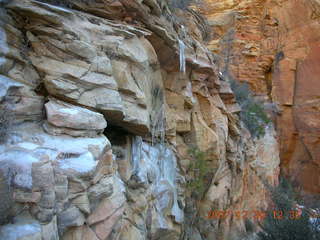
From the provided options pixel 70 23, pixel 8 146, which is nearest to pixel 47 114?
pixel 8 146

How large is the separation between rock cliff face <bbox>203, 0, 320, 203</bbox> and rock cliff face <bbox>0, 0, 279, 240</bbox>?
21.7 ft

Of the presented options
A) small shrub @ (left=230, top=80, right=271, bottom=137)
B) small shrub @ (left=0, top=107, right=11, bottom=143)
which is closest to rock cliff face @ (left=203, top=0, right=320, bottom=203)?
small shrub @ (left=230, top=80, right=271, bottom=137)

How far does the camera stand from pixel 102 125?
292 centimetres

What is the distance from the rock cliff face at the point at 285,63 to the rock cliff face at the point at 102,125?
6613 millimetres

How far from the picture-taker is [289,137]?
12609 millimetres

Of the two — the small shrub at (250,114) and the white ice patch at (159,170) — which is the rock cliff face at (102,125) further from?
the small shrub at (250,114)

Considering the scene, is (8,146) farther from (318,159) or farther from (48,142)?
(318,159)

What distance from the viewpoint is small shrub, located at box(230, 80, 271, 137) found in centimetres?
938

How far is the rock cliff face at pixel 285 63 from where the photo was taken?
39.1ft

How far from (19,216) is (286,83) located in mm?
12403

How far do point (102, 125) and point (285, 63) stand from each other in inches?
456

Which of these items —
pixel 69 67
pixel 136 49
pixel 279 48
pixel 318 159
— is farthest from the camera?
pixel 279 48
